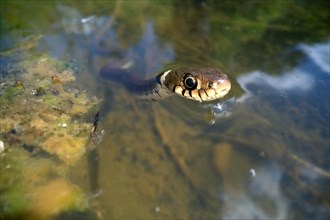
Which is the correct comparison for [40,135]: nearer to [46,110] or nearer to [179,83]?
[46,110]

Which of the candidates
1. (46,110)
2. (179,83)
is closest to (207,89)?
(179,83)

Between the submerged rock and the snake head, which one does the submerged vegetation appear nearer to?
the submerged rock

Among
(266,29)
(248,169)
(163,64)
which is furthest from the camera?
(266,29)

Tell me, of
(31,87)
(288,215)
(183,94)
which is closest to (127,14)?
(183,94)

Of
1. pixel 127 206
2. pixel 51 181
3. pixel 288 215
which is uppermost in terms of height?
pixel 51 181

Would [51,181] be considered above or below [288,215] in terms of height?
above

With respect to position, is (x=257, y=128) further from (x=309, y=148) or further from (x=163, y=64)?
(x=163, y=64)

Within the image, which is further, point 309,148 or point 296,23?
point 296,23

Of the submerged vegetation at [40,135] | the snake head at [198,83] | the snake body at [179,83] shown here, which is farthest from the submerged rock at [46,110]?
the snake head at [198,83]
